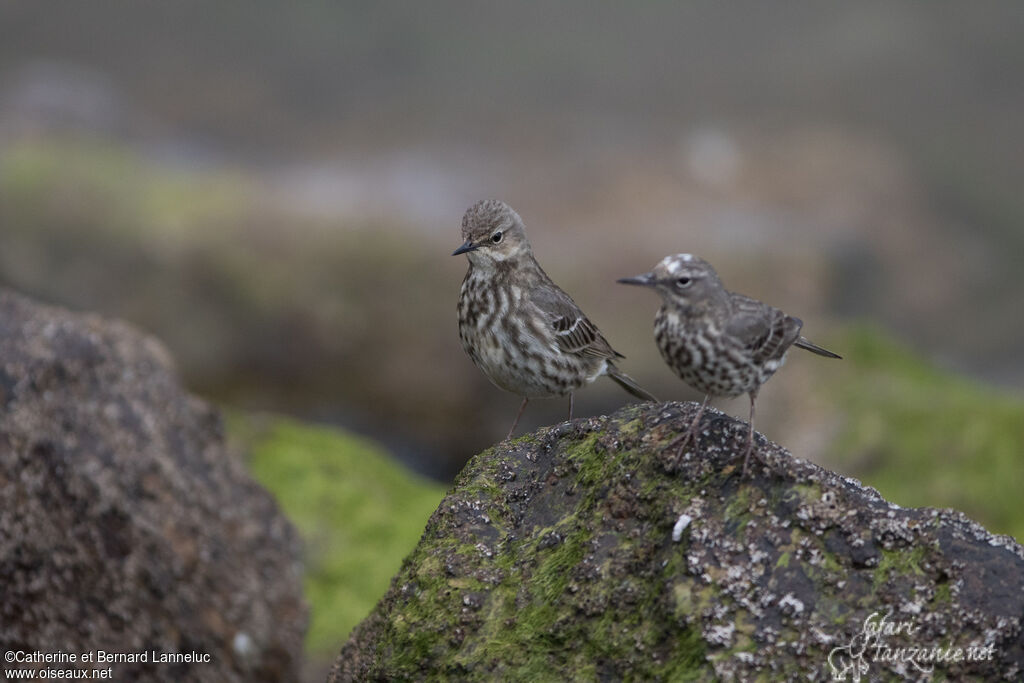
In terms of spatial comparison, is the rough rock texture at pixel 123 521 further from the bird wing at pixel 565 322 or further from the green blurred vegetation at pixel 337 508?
the bird wing at pixel 565 322

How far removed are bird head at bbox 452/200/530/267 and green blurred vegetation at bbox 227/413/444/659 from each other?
7.48 feet

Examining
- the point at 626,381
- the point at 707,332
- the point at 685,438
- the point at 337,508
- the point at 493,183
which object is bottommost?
the point at 685,438

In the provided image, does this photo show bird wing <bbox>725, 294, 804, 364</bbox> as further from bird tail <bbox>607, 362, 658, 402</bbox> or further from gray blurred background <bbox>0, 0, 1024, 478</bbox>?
gray blurred background <bbox>0, 0, 1024, 478</bbox>

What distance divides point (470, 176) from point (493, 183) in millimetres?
370

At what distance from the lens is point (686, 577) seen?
4.03 m

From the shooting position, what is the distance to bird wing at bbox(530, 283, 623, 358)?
682 centimetres

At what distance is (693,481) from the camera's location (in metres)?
4.32

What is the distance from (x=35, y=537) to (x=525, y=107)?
12856 millimetres

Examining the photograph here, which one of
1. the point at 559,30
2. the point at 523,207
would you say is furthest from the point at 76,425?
the point at 559,30

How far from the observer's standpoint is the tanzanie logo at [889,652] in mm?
3805

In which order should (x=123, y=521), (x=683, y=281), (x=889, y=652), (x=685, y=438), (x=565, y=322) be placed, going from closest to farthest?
1. (x=889, y=652)
2. (x=685, y=438)
3. (x=683, y=281)
4. (x=123, y=521)
5. (x=565, y=322)

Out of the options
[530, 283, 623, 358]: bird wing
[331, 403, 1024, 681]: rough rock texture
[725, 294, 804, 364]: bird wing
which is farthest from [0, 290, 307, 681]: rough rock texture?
[725, 294, 804, 364]: bird wing

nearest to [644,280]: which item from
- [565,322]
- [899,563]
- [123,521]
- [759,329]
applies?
[759,329]

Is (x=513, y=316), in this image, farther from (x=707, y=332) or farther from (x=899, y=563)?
(x=899, y=563)
